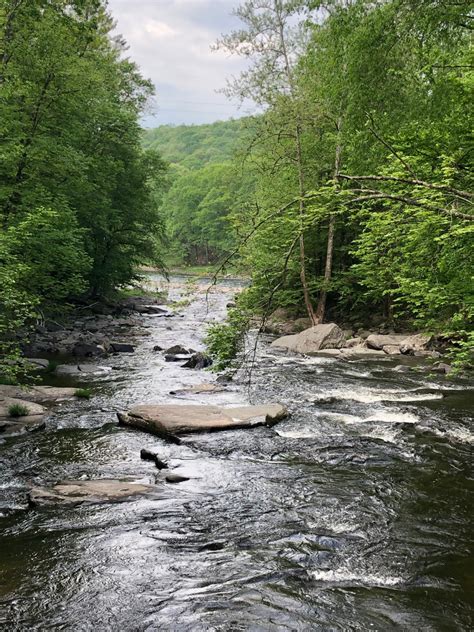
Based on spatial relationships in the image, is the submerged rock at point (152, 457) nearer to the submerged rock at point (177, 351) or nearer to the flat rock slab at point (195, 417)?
the flat rock slab at point (195, 417)

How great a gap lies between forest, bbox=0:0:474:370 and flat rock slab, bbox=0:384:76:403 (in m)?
1.59

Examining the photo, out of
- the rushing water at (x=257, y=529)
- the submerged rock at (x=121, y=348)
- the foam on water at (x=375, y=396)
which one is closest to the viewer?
the rushing water at (x=257, y=529)

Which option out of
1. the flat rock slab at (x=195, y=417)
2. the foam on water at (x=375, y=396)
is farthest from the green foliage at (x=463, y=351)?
the foam on water at (x=375, y=396)

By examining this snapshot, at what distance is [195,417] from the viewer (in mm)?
11250

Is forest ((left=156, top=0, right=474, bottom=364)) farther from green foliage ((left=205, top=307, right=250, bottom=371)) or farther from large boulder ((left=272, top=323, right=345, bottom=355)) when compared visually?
large boulder ((left=272, top=323, right=345, bottom=355))

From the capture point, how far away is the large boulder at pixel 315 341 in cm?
2126

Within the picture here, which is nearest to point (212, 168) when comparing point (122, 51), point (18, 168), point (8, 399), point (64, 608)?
point (122, 51)

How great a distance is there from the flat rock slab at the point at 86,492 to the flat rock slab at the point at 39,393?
5.29 meters

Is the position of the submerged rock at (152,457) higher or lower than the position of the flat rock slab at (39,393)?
higher

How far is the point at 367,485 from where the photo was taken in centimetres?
813

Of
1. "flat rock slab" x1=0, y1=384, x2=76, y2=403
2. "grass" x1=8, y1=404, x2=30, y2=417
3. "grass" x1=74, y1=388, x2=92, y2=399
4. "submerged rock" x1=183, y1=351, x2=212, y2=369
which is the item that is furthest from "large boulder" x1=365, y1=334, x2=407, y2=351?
"grass" x1=8, y1=404, x2=30, y2=417

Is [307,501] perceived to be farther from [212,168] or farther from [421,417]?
[212,168]

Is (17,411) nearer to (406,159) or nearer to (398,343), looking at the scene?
(406,159)

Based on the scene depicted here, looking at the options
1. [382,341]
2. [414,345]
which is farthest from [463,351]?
[382,341]
